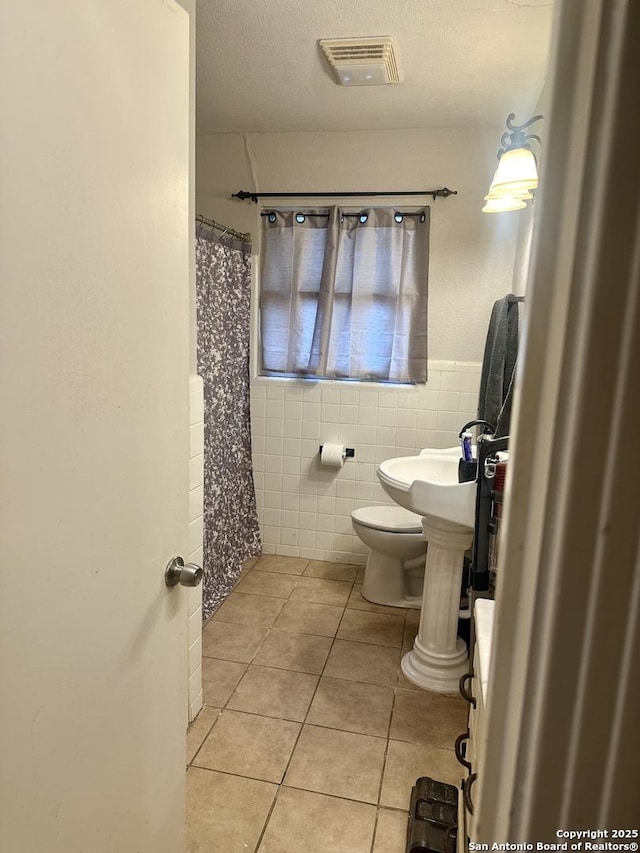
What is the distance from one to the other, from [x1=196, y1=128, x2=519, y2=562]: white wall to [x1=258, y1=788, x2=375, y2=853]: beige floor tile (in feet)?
5.70

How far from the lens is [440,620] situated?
2.27m

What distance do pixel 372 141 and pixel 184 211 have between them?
7.69 feet

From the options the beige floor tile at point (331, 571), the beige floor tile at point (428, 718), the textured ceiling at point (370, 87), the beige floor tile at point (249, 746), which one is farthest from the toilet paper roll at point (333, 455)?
the textured ceiling at point (370, 87)

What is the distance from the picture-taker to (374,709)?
6.91ft

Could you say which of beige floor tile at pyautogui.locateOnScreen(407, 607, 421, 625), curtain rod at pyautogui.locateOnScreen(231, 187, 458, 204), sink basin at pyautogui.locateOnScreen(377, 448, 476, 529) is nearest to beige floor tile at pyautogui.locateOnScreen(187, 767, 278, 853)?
sink basin at pyautogui.locateOnScreen(377, 448, 476, 529)

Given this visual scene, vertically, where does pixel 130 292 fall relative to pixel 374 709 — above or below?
above

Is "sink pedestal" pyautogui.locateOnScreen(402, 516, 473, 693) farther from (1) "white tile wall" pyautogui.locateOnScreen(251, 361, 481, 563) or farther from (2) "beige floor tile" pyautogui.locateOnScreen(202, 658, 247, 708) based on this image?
(1) "white tile wall" pyautogui.locateOnScreen(251, 361, 481, 563)

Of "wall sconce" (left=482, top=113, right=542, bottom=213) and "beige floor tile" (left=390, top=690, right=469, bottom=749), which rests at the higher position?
"wall sconce" (left=482, top=113, right=542, bottom=213)

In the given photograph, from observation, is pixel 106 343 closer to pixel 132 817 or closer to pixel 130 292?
pixel 130 292

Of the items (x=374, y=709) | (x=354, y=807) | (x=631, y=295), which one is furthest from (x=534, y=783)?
(x=374, y=709)

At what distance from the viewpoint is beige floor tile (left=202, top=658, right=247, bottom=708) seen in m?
2.13

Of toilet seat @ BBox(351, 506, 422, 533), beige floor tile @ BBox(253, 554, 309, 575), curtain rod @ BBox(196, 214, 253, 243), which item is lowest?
beige floor tile @ BBox(253, 554, 309, 575)

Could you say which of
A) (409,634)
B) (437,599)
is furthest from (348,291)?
(409,634)

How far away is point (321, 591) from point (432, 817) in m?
1.54
